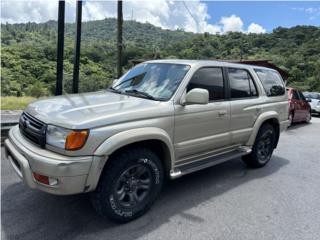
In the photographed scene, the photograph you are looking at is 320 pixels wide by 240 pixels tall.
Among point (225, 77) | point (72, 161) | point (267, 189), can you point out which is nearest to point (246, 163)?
point (267, 189)

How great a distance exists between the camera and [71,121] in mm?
2918

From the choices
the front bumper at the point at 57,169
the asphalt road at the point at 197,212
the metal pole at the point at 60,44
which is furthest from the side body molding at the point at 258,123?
the metal pole at the point at 60,44

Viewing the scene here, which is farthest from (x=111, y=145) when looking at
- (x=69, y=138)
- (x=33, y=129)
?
(x=33, y=129)

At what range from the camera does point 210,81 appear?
439 centimetres

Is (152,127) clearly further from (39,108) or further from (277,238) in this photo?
(277,238)

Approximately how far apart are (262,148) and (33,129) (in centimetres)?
417

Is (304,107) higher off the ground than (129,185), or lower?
higher

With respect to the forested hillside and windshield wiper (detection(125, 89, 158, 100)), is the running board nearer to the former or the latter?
windshield wiper (detection(125, 89, 158, 100))

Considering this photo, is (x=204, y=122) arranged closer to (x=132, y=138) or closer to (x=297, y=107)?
(x=132, y=138)

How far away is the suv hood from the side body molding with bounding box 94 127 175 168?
0.15 metres

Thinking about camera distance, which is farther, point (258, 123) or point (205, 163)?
point (258, 123)

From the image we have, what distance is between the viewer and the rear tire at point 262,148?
17.7ft

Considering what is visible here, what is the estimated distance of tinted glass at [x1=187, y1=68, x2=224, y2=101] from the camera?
4.13 m

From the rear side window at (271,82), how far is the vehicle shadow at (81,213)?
1997mm
